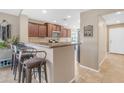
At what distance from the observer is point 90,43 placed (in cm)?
354

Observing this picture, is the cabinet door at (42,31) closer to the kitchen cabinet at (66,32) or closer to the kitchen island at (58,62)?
the kitchen cabinet at (66,32)

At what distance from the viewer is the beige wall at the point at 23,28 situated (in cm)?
283

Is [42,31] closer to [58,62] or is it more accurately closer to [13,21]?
[13,21]

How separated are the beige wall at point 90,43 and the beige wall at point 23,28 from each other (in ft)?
5.86

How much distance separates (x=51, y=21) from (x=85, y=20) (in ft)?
3.72

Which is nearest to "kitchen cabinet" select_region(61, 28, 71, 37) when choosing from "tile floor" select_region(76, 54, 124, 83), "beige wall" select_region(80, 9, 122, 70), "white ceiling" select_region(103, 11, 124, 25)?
"beige wall" select_region(80, 9, 122, 70)

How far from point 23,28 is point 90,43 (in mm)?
2069

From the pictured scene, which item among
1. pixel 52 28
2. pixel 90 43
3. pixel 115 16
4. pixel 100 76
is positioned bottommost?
pixel 100 76

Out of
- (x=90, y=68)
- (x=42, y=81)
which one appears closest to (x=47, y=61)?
(x=42, y=81)

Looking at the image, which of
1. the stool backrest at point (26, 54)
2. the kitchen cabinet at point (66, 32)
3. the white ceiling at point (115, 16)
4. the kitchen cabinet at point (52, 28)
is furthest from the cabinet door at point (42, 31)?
the white ceiling at point (115, 16)

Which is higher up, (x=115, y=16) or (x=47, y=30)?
(x=115, y=16)

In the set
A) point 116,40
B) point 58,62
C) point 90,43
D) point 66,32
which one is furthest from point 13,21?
point 116,40

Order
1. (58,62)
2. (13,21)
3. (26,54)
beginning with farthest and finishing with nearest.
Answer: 1. (13,21)
2. (26,54)
3. (58,62)

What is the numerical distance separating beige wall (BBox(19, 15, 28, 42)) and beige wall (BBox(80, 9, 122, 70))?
5.86 feet
